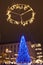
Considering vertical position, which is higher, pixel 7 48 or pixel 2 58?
pixel 7 48

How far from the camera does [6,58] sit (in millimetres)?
19578

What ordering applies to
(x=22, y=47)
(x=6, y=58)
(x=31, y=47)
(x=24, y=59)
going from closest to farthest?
(x=24, y=59), (x=22, y=47), (x=6, y=58), (x=31, y=47)

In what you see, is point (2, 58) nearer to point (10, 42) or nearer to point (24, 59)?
point (10, 42)

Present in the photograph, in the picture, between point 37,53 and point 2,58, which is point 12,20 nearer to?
point 2,58

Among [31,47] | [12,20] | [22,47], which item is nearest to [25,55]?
[22,47]

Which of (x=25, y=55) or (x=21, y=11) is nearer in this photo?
(x=25, y=55)

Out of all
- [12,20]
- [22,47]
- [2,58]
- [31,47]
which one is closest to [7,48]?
[31,47]

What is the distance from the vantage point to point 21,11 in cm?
1260

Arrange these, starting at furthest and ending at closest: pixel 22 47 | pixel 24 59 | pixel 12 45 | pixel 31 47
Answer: pixel 12 45
pixel 31 47
pixel 22 47
pixel 24 59

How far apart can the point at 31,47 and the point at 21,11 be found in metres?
11.0

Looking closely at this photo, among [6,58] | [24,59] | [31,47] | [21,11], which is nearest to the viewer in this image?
[24,59]

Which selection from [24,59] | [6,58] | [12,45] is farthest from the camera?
[12,45]

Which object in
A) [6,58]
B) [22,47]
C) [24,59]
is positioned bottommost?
[24,59]

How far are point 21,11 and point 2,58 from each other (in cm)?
811
